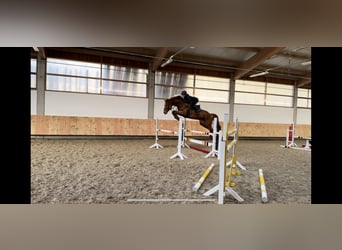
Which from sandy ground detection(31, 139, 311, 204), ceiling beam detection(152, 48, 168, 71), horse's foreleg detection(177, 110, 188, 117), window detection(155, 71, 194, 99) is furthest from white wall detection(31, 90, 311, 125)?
horse's foreleg detection(177, 110, 188, 117)

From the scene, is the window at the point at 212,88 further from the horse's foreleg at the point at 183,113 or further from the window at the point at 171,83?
the horse's foreleg at the point at 183,113

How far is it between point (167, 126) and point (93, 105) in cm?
279

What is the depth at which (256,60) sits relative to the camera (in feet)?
26.5

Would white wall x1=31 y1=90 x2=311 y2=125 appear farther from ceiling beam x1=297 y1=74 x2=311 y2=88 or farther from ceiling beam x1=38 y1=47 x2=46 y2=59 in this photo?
ceiling beam x1=297 y1=74 x2=311 y2=88

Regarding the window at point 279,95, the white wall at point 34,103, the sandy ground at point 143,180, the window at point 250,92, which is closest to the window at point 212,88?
the window at point 250,92

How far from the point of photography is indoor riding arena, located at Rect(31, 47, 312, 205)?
9.07 ft

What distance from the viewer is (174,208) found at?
2.20 metres

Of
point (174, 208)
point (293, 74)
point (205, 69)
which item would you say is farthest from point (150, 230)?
point (293, 74)

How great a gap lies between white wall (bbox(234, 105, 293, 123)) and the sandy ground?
198 inches

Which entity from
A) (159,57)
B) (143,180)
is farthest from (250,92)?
(143,180)

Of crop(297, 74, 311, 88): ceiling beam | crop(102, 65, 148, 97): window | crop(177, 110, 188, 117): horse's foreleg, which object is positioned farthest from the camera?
crop(297, 74, 311, 88): ceiling beam

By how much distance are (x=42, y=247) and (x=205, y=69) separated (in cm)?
849

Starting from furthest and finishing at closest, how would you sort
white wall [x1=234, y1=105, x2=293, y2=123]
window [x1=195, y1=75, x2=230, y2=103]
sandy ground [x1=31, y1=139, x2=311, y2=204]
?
1. white wall [x1=234, y1=105, x2=293, y2=123]
2. window [x1=195, y1=75, x2=230, y2=103]
3. sandy ground [x1=31, y1=139, x2=311, y2=204]
